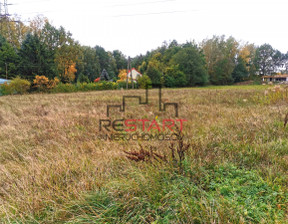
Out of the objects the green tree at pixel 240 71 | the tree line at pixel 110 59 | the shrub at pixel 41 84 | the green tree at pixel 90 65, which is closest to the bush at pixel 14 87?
the shrub at pixel 41 84

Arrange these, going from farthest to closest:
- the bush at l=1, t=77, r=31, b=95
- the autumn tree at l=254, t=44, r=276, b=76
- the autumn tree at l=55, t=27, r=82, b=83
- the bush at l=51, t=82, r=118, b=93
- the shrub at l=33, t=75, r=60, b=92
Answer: the autumn tree at l=254, t=44, r=276, b=76 → the autumn tree at l=55, t=27, r=82, b=83 → the bush at l=51, t=82, r=118, b=93 → the shrub at l=33, t=75, r=60, b=92 → the bush at l=1, t=77, r=31, b=95

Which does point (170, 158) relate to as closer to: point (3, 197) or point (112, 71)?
point (3, 197)

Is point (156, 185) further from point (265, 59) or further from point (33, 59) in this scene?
point (265, 59)

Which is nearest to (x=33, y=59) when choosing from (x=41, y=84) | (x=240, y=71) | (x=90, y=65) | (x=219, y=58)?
(x=41, y=84)

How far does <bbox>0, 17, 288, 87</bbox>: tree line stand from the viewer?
27.7 metres

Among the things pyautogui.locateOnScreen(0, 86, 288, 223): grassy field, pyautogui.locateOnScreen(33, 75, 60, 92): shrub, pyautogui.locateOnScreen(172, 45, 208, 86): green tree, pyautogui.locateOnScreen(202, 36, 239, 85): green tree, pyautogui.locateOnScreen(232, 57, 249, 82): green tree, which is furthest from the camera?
pyautogui.locateOnScreen(232, 57, 249, 82): green tree

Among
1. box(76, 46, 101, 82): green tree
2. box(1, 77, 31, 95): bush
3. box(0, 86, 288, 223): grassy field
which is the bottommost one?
box(0, 86, 288, 223): grassy field

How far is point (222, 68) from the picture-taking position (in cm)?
4688

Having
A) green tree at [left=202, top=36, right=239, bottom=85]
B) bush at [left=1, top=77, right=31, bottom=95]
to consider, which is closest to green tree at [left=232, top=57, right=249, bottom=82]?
green tree at [left=202, top=36, right=239, bottom=85]

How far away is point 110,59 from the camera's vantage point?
6594 centimetres

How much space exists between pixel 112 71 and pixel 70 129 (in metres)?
59.7

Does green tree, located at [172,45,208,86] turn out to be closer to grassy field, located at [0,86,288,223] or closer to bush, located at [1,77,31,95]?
bush, located at [1,77,31,95]

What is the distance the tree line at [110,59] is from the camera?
27.7 metres

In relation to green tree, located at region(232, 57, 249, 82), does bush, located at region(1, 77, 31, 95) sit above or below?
below
